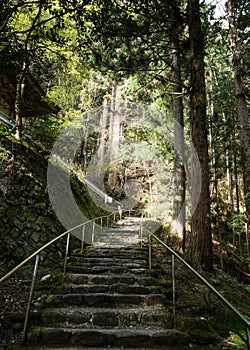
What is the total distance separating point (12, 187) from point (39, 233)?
121cm

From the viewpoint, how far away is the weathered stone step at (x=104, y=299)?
3.80 m

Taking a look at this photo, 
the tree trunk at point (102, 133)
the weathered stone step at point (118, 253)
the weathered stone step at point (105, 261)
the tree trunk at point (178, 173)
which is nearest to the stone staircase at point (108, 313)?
the weathered stone step at point (105, 261)

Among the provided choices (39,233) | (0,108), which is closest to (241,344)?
(39,233)

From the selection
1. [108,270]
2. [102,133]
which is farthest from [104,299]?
[102,133]

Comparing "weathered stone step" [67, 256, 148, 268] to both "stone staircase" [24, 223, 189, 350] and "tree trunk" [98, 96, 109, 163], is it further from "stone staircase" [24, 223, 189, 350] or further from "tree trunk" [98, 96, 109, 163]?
"tree trunk" [98, 96, 109, 163]

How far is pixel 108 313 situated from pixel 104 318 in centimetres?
8

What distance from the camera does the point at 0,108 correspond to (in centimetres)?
1001

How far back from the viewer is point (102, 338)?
9.97 ft

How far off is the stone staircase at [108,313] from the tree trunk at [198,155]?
1.11 meters

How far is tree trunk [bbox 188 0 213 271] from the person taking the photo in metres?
5.78

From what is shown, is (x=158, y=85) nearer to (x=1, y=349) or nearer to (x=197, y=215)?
(x=197, y=215)

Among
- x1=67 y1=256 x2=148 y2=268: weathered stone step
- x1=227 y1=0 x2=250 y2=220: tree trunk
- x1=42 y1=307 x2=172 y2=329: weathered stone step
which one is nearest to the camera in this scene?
x1=42 y1=307 x2=172 y2=329: weathered stone step

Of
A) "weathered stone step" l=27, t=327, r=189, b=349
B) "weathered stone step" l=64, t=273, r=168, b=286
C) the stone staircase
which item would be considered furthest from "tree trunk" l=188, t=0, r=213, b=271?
"weathered stone step" l=27, t=327, r=189, b=349

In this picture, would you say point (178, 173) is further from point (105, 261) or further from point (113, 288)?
point (113, 288)
